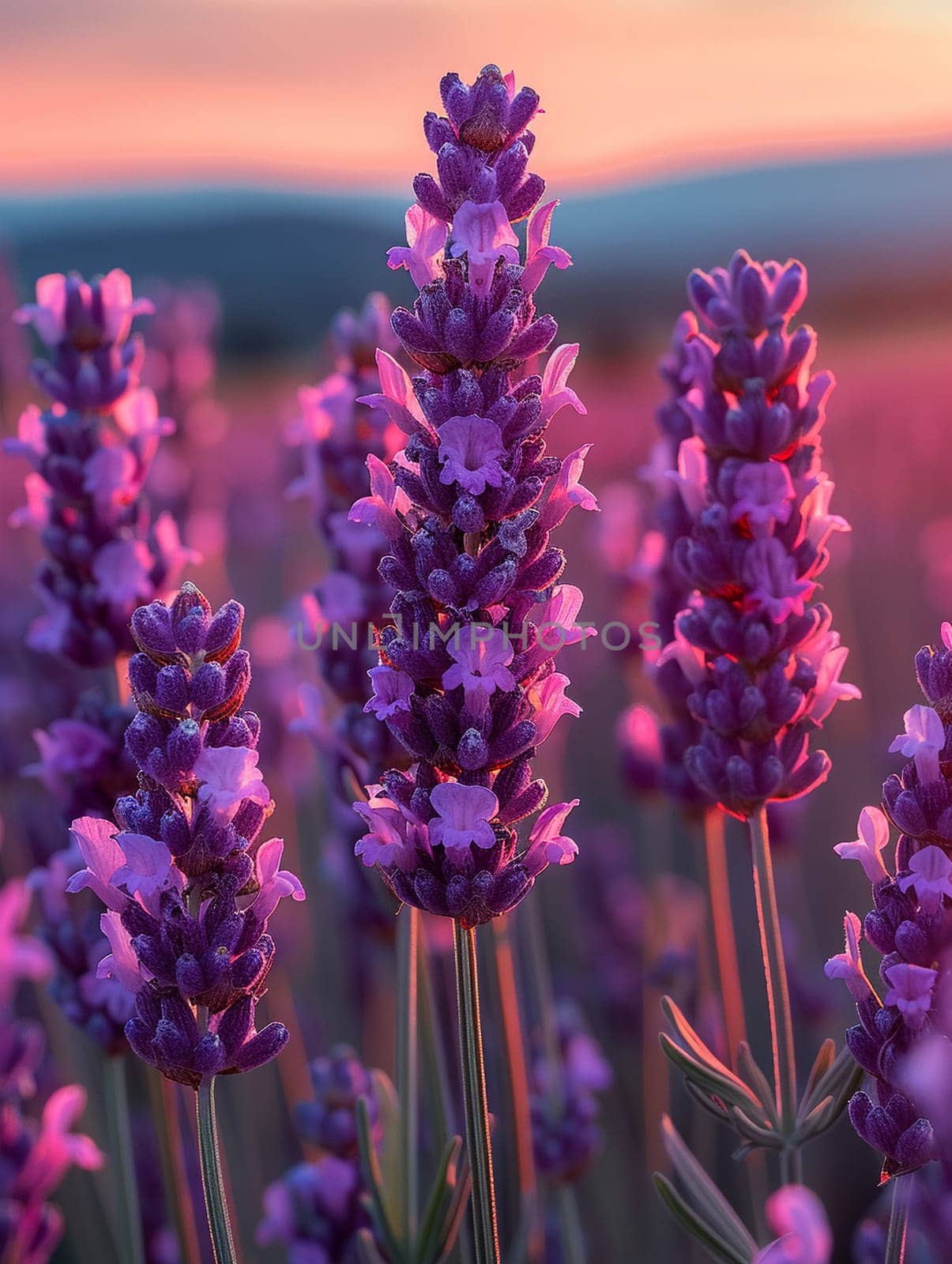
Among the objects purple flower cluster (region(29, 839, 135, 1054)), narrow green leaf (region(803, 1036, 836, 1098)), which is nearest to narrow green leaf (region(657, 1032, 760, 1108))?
narrow green leaf (region(803, 1036, 836, 1098))

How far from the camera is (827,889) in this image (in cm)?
479

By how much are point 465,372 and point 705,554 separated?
1.79ft

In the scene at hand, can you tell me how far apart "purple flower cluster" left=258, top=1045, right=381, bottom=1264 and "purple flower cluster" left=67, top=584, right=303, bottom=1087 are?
616 mm

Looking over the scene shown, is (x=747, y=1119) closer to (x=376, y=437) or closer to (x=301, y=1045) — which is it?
(x=376, y=437)

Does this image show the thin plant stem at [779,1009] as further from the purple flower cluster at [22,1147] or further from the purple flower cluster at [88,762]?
the purple flower cluster at [22,1147]

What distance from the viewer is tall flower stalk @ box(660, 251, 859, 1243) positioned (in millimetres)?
1786

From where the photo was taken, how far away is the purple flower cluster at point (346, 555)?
86.5 inches

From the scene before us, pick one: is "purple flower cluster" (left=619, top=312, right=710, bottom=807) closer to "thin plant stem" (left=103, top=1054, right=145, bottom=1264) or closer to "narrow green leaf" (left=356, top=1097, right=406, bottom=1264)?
"narrow green leaf" (left=356, top=1097, right=406, bottom=1264)

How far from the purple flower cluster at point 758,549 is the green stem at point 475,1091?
0.58 meters

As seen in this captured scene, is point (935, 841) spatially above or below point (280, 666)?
below

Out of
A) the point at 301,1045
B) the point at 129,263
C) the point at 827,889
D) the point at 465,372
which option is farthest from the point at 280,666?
the point at 129,263

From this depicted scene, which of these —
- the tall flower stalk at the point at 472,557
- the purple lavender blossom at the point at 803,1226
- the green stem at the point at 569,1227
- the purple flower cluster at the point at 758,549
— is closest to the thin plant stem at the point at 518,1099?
the green stem at the point at 569,1227

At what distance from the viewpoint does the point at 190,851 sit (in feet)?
4.60

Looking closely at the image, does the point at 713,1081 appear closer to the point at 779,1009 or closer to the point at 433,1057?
the point at 779,1009
